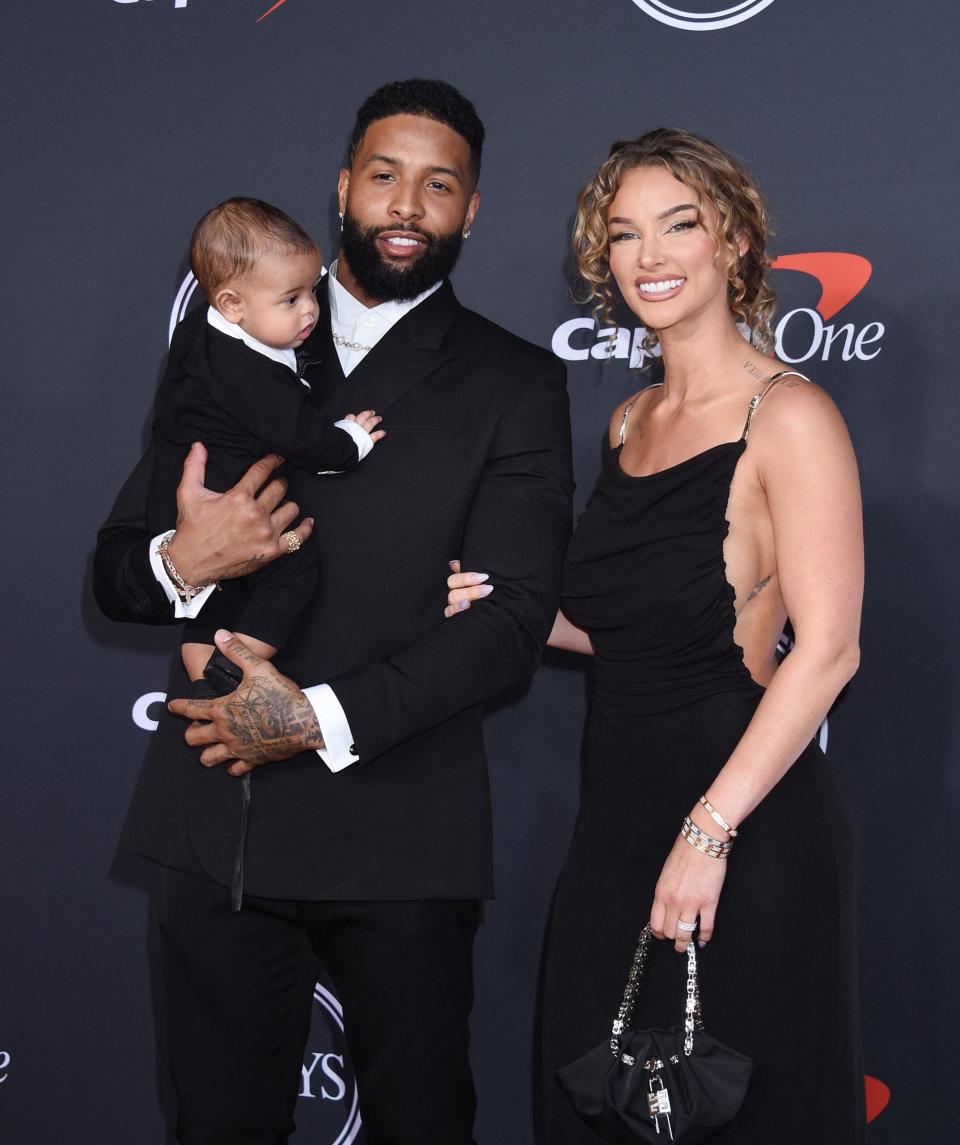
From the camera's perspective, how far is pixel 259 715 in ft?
6.67

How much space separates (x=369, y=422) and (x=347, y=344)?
0.84 feet

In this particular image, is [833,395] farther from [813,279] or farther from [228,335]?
[228,335]

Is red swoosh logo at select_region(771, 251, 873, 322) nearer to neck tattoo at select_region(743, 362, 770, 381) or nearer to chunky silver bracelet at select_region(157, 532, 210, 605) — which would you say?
neck tattoo at select_region(743, 362, 770, 381)

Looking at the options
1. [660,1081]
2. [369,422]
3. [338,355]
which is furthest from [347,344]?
[660,1081]

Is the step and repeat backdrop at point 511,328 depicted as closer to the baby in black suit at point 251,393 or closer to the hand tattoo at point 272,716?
the baby in black suit at point 251,393

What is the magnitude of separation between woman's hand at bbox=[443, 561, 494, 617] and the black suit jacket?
0.09 ft

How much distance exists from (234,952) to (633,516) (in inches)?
42.0

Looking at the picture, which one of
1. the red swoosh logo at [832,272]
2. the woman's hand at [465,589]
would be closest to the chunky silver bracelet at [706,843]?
the woman's hand at [465,589]

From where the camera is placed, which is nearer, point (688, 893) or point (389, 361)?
point (688, 893)

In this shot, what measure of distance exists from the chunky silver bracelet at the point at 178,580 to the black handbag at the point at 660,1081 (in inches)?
39.5

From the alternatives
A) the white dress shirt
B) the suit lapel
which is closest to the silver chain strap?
the white dress shirt

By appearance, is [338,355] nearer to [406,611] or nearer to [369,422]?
[369,422]

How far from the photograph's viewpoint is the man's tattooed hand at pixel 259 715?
6.66 ft

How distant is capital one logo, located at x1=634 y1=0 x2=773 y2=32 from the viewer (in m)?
2.72
